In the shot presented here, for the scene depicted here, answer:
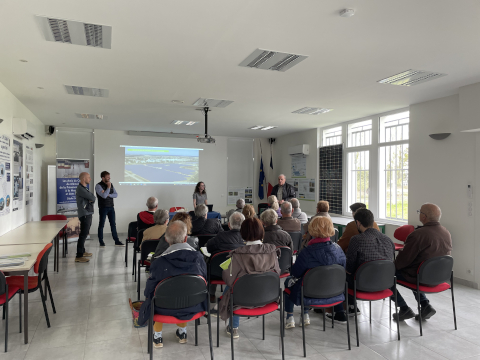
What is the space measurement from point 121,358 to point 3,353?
3.34 feet

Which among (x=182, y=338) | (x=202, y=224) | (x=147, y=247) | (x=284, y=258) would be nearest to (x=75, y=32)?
(x=147, y=247)

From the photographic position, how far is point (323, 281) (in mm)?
2816

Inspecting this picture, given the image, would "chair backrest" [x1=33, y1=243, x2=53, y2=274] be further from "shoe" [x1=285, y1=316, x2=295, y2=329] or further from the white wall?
"shoe" [x1=285, y1=316, x2=295, y2=329]

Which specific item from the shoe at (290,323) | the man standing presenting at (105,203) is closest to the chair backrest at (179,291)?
the shoe at (290,323)

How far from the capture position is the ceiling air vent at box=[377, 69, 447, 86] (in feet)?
13.7

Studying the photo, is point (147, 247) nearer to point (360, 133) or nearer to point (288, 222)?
point (288, 222)

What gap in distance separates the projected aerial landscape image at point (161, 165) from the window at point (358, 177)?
14.5 ft

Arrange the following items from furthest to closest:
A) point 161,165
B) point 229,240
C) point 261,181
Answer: point 261,181, point 161,165, point 229,240

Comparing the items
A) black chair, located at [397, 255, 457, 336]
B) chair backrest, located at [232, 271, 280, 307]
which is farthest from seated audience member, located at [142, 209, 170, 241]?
black chair, located at [397, 255, 457, 336]

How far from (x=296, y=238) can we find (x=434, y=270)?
1.93m

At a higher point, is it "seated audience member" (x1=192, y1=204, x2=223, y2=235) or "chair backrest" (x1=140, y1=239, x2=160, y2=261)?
"seated audience member" (x1=192, y1=204, x2=223, y2=235)

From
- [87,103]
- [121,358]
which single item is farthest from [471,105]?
[87,103]

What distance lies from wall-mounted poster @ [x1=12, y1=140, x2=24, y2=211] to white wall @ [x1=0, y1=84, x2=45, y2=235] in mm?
160

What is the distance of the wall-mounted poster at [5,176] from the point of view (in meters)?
4.62
